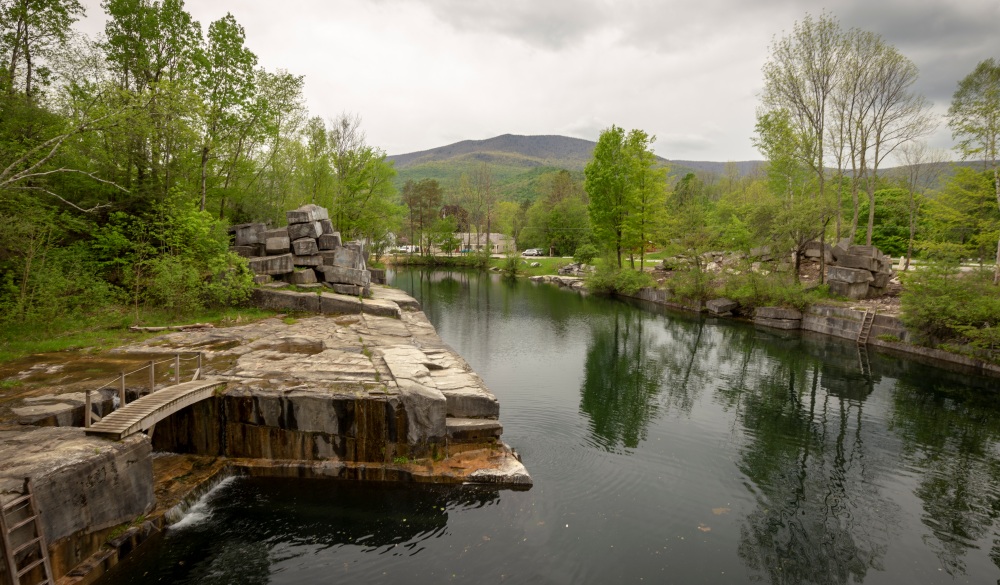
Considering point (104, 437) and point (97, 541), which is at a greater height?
point (104, 437)

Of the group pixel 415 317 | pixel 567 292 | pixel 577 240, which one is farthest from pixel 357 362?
pixel 577 240

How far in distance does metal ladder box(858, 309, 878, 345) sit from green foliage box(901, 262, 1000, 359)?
2.34 meters

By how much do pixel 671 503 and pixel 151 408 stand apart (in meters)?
10.7

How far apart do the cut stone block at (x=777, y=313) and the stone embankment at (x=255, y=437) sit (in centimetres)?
2383

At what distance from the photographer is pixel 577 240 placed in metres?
70.3

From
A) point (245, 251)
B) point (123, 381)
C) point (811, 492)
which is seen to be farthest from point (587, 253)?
point (123, 381)

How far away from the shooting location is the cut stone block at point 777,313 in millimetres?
29719

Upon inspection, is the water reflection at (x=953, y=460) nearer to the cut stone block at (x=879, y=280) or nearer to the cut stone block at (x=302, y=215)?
the cut stone block at (x=879, y=280)

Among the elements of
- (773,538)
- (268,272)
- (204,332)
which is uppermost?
(268,272)

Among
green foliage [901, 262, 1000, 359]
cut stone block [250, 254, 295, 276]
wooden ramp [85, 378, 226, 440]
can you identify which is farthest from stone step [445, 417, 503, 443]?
green foliage [901, 262, 1000, 359]

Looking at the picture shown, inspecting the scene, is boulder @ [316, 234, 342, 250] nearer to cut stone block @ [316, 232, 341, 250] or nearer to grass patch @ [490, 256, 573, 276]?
cut stone block @ [316, 232, 341, 250]

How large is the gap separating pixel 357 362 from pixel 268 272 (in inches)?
416

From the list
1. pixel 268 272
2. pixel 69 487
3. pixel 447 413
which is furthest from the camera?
pixel 268 272

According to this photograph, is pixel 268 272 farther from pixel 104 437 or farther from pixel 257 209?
pixel 104 437
